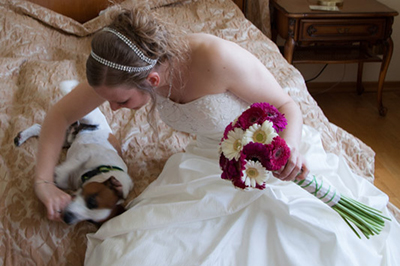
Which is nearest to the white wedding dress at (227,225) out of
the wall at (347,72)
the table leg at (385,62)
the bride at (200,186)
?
the bride at (200,186)

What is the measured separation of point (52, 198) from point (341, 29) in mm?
1992

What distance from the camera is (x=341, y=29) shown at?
237 centimetres

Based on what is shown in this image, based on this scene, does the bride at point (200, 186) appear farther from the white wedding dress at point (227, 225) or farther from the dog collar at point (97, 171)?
the dog collar at point (97, 171)

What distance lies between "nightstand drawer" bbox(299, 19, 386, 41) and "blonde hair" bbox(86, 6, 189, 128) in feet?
5.21

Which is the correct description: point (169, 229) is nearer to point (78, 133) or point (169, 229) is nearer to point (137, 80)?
Answer: point (137, 80)

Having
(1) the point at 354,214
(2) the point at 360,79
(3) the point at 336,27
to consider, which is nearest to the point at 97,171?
(1) the point at 354,214

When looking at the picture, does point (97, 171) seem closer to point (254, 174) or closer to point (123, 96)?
point (123, 96)

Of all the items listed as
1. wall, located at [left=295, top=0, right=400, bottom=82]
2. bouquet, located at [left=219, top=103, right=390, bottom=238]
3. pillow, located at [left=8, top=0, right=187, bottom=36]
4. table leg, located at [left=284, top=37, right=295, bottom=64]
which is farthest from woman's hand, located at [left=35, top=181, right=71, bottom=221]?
wall, located at [left=295, top=0, right=400, bottom=82]

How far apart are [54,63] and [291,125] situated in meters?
1.36

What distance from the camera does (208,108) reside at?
114cm

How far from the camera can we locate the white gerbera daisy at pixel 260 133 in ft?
2.55

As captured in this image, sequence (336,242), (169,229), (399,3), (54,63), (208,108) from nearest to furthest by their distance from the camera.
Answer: (336,242) < (169,229) < (208,108) < (54,63) < (399,3)

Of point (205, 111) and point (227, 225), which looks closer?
point (227, 225)

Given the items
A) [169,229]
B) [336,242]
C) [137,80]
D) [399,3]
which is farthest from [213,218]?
[399,3]
